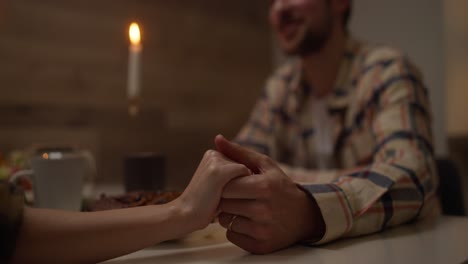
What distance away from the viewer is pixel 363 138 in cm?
127

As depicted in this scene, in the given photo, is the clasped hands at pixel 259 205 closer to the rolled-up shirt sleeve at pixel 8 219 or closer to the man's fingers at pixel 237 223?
the man's fingers at pixel 237 223

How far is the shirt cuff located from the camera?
0.56m

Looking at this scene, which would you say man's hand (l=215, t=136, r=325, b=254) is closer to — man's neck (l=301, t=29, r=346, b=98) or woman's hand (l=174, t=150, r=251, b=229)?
woman's hand (l=174, t=150, r=251, b=229)

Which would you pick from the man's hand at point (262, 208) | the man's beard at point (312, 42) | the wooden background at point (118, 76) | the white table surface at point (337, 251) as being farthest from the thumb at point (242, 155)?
the man's beard at point (312, 42)

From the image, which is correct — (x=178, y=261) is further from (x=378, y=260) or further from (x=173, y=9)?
(x=173, y=9)

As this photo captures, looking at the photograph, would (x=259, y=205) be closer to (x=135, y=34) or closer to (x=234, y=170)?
(x=234, y=170)

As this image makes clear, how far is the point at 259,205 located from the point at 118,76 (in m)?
1.49

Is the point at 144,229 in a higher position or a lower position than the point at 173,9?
lower

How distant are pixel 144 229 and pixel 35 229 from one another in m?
0.12

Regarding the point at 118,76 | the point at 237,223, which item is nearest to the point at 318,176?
the point at 237,223

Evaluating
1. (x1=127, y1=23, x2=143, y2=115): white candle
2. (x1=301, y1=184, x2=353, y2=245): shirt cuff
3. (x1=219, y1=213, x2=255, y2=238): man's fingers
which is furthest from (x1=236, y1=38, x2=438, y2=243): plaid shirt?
(x1=127, y1=23, x2=143, y2=115): white candle

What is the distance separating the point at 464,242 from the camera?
0.56 metres

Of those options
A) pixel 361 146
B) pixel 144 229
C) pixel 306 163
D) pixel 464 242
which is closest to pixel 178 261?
pixel 144 229

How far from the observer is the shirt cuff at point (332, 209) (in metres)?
0.56
